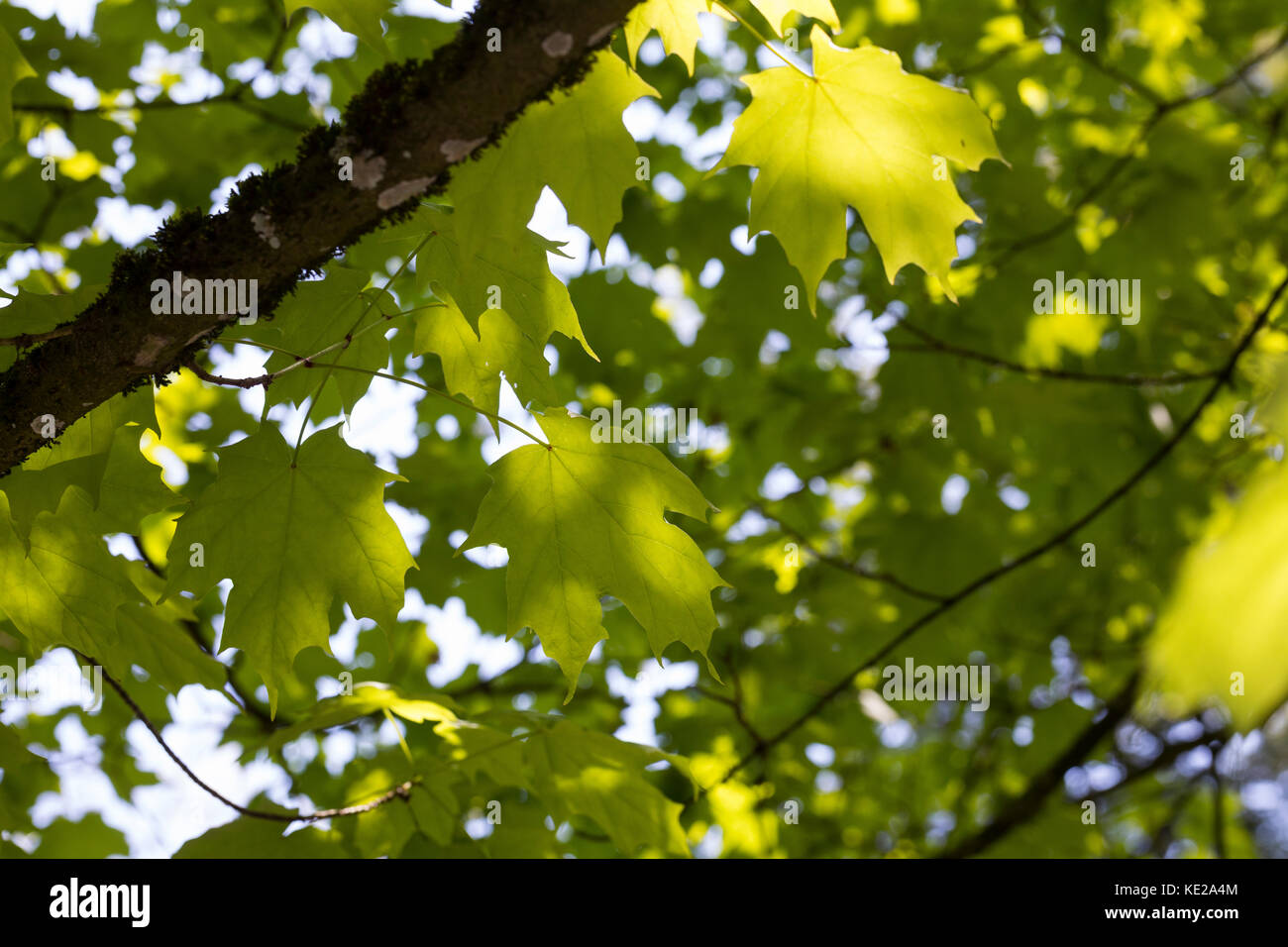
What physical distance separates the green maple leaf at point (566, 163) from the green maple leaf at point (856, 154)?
229 mm

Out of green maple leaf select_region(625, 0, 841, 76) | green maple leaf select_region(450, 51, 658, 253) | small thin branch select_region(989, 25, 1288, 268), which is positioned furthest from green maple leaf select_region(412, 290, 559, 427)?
small thin branch select_region(989, 25, 1288, 268)

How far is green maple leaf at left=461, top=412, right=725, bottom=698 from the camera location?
6.00 feet

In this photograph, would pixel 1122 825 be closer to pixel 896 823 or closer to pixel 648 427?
pixel 896 823

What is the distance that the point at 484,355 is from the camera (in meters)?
1.88

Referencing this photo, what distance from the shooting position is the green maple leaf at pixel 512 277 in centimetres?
172

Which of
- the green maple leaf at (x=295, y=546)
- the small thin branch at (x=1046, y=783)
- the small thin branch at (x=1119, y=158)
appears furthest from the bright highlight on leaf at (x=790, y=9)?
the small thin branch at (x=1046, y=783)

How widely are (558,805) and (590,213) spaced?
1.49m

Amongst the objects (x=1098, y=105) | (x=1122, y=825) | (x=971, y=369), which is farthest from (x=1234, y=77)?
(x=1122, y=825)

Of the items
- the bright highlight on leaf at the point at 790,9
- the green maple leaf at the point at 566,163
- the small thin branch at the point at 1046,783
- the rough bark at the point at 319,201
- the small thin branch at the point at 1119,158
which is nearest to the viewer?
the rough bark at the point at 319,201

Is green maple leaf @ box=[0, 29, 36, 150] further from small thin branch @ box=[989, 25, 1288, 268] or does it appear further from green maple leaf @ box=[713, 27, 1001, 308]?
small thin branch @ box=[989, 25, 1288, 268]

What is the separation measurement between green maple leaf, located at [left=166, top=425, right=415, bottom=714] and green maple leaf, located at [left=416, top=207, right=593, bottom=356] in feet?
1.24

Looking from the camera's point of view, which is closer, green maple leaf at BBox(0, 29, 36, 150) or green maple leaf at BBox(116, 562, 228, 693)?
green maple leaf at BBox(0, 29, 36, 150)

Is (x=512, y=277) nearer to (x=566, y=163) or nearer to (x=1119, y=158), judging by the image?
(x=566, y=163)

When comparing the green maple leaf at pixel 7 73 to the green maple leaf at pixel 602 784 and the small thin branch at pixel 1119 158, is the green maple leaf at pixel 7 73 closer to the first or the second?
the green maple leaf at pixel 602 784
